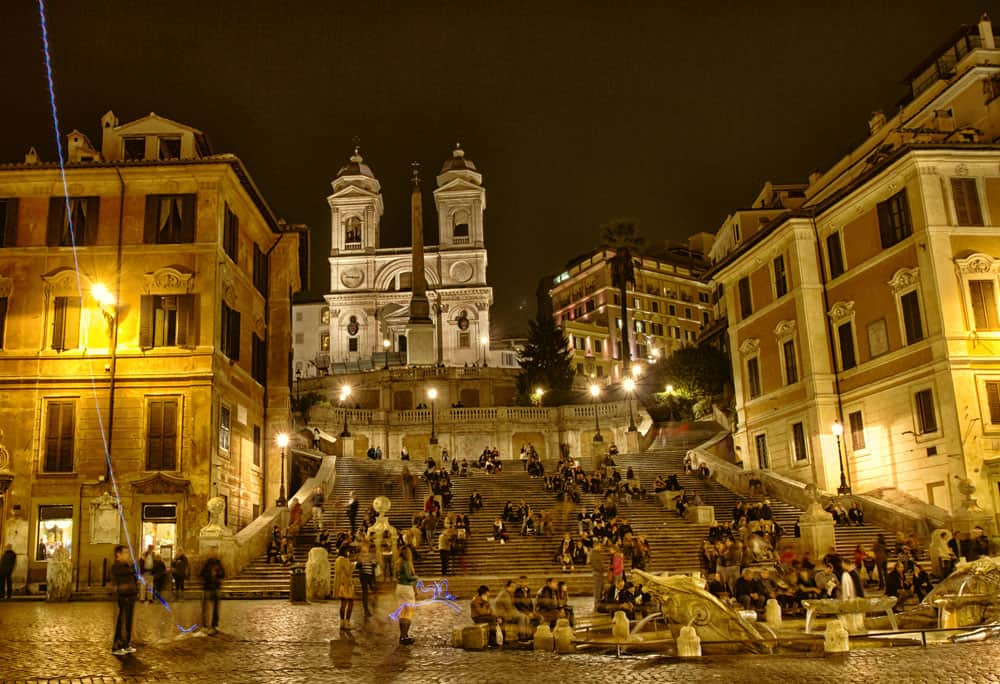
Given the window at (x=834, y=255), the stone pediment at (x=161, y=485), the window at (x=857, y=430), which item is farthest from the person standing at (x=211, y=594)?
the window at (x=834, y=255)

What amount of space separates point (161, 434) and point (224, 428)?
7.04 ft

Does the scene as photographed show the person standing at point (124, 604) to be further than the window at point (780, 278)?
No

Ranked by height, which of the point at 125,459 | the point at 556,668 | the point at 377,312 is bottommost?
the point at 556,668

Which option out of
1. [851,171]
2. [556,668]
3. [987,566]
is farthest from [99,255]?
[851,171]

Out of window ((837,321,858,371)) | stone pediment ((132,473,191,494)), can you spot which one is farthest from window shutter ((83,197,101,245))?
window ((837,321,858,371))

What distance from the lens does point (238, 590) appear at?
2423cm

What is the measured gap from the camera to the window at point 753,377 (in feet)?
131

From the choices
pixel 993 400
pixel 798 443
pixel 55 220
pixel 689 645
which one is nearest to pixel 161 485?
pixel 55 220

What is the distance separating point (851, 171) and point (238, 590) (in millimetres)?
38033

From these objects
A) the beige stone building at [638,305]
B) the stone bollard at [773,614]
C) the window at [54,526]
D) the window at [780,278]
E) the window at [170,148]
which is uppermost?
the beige stone building at [638,305]

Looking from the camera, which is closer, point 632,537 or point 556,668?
point 556,668

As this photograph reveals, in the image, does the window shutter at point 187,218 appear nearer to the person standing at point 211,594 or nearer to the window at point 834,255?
the person standing at point 211,594

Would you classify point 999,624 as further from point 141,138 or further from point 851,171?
point 851,171

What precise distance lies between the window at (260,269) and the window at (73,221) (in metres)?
6.54
